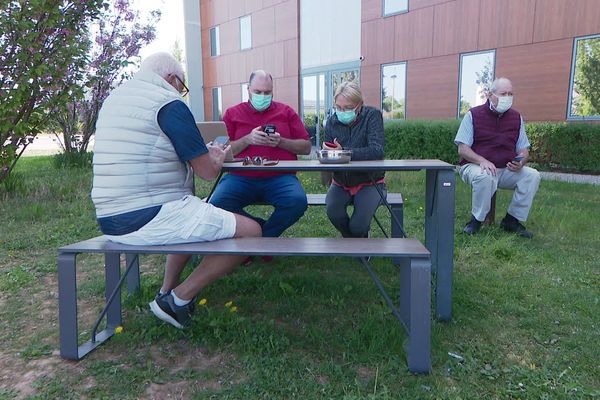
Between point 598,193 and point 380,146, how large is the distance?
4422mm

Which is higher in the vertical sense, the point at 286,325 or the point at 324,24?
the point at 324,24

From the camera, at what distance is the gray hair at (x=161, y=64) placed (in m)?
2.48

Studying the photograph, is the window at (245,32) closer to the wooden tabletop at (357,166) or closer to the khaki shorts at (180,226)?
the wooden tabletop at (357,166)

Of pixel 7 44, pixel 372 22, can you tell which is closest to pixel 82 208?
pixel 7 44

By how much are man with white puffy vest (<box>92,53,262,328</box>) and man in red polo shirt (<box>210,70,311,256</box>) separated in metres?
0.92

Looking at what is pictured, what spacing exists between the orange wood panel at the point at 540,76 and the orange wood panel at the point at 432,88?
129cm

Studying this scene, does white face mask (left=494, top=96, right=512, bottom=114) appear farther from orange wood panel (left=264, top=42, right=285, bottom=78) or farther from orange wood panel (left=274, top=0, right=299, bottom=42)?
orange wood panel (left=264, top=42, right=285, bottom=78)

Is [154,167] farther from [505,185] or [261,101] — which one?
[505,185]

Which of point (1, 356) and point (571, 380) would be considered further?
point (1, 356)

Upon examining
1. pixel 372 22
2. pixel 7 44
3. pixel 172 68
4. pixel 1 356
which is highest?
pixel 372 22

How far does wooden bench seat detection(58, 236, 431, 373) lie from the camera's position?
88.4 inches

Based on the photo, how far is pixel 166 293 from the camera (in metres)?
2.73

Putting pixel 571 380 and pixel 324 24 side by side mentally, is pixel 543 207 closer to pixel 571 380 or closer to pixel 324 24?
pixel 571 380

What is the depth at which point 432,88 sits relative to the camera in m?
11.8
